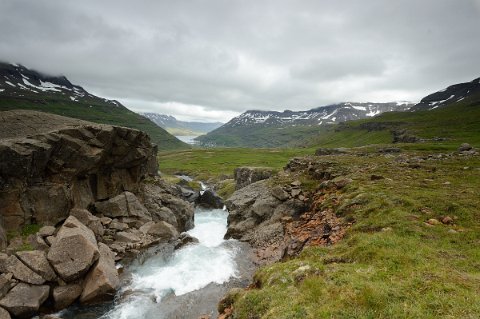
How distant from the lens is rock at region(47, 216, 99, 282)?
26906 mm

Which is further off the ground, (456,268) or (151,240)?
(456,268)

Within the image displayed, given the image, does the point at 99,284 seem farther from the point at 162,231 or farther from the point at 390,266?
the point at 390,266

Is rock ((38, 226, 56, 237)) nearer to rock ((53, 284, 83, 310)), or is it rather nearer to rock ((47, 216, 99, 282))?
rock ((47, 216, 99, 282))

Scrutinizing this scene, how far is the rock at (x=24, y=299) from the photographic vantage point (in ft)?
77.2

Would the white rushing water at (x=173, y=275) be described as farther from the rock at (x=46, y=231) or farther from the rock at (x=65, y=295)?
the rock at (x=46, y=231)

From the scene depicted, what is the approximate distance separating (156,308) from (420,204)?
78.1ft

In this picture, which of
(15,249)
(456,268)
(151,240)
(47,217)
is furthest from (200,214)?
(456,268)

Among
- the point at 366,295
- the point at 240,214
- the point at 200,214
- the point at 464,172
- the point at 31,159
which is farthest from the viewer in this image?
the point at 200,214

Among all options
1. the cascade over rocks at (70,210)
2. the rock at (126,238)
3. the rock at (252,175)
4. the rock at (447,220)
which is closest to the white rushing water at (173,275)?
the cascade over rocks at (70,210)

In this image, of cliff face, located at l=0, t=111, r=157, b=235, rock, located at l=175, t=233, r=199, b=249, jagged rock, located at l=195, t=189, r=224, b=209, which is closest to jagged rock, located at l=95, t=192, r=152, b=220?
cliff face, located at l=0, t=111, r=157, b=235

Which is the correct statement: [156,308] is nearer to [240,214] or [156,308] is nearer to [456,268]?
[456,268]

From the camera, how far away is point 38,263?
27094mm

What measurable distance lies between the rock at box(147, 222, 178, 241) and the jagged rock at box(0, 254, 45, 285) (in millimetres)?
18709

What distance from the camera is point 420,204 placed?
2725 cm
